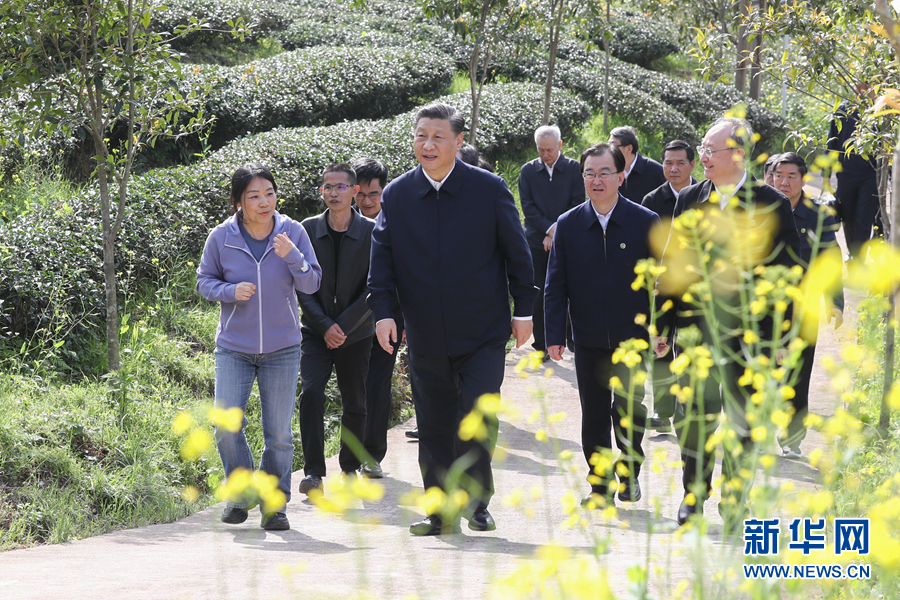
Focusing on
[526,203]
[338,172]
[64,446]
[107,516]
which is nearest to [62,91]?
[338,172]

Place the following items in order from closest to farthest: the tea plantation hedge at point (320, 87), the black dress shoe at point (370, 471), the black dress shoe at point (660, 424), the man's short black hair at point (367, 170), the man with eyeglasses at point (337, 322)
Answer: the man with eyeglasses at point (337, 322)
the black dress shoe at point (370, 471)
the man's short black hair at point (367, 170)
the black dress shoe at point (660, 424)
the tea plantation hedge at point (320, 87)

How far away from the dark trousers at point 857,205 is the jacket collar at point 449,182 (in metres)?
6.08

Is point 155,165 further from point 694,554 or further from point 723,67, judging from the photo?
point 694,554

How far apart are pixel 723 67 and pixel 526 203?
261cm

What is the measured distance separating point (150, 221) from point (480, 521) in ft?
15.5

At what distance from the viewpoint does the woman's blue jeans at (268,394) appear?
16.7ft

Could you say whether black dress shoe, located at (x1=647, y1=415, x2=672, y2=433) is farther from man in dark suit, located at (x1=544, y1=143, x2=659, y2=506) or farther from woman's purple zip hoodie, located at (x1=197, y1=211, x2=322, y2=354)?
woman's purple zip hoodie, located at (x1=197, y1=211, x2=322, y2=354)

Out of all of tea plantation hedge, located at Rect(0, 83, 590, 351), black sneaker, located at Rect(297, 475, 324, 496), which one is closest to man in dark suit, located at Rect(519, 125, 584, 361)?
tea plantation hedge, located at Rect(0, 83, 590, 351)

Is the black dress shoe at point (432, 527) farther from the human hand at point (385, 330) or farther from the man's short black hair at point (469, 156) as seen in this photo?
the man's short black hair at point (469, 156)

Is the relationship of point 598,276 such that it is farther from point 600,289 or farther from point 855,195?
point 855,195

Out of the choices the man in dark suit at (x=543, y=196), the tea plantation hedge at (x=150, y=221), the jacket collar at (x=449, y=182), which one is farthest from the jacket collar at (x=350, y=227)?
the man in dark suit at (x=543, y=196)

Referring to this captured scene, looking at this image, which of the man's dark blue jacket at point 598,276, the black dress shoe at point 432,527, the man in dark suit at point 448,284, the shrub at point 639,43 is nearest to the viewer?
the black dress shoe at point 432,527

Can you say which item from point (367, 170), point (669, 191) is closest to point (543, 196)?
point (669, 191)

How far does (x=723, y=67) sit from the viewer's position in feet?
23.0
